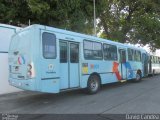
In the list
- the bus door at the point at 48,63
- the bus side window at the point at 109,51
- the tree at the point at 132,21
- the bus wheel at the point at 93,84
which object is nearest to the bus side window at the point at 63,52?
the bus door at the point at 48,63

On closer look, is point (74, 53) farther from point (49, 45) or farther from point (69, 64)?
point (49, 45)

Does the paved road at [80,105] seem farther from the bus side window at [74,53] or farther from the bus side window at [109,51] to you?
the bus side window at [109,51]

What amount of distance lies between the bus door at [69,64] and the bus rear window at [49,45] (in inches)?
19.2

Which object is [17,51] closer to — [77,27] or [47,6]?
[47,6]

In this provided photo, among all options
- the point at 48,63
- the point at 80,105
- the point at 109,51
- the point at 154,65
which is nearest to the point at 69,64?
the point at 48,63

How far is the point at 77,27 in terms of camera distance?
1933cm

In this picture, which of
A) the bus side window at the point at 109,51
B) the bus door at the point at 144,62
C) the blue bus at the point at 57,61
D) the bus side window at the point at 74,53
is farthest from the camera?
the bus door at the point at 144,62

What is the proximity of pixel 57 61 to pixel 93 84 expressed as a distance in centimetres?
310

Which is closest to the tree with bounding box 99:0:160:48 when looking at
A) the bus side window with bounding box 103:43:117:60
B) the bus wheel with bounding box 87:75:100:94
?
the bus side window with bounding box 103:43:117:60

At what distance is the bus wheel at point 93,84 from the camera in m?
11.9

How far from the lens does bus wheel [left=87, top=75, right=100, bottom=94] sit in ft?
39.2

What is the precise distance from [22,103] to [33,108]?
1.31 m

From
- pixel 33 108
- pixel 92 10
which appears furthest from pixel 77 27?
pixel 33 108

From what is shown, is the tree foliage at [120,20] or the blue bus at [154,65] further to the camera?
the blue bus at [154,65]
